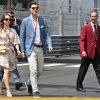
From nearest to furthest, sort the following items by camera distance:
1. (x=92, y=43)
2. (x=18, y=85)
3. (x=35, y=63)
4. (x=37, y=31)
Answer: (x=35, y=63) < (x=37, y=31) < (x=92, y=43) < (x=18, y=85)

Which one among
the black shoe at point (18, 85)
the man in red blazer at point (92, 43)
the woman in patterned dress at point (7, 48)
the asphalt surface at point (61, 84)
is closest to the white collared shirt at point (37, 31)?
the woman in patterned dress at point (7, 48)

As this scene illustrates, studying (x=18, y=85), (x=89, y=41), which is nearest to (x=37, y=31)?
(x=89, y=41)

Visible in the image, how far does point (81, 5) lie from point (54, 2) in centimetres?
149

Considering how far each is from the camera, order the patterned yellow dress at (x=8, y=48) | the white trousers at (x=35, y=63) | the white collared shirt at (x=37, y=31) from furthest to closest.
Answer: the patterned yellow dress at (x=8, y=48) → the white collared shirt at (x=37, y=31) → the white trousers at (x=35, y=63)

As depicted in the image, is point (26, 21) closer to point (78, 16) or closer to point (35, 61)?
point (35, 61)

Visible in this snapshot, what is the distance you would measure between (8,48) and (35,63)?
2.67 feet

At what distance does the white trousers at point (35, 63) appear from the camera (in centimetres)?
1020

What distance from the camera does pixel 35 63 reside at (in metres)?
10.2

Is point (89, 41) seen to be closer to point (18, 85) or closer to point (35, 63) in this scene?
point (35, 63)

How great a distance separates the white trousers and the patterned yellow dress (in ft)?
2.01

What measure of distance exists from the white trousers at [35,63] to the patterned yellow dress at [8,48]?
0.61 metres

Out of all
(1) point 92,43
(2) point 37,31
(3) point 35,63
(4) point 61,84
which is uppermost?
(2) point 37,31

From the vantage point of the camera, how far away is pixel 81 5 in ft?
97.7

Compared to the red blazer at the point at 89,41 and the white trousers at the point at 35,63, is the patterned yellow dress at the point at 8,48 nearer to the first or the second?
the white trousers at the point at 35,63
